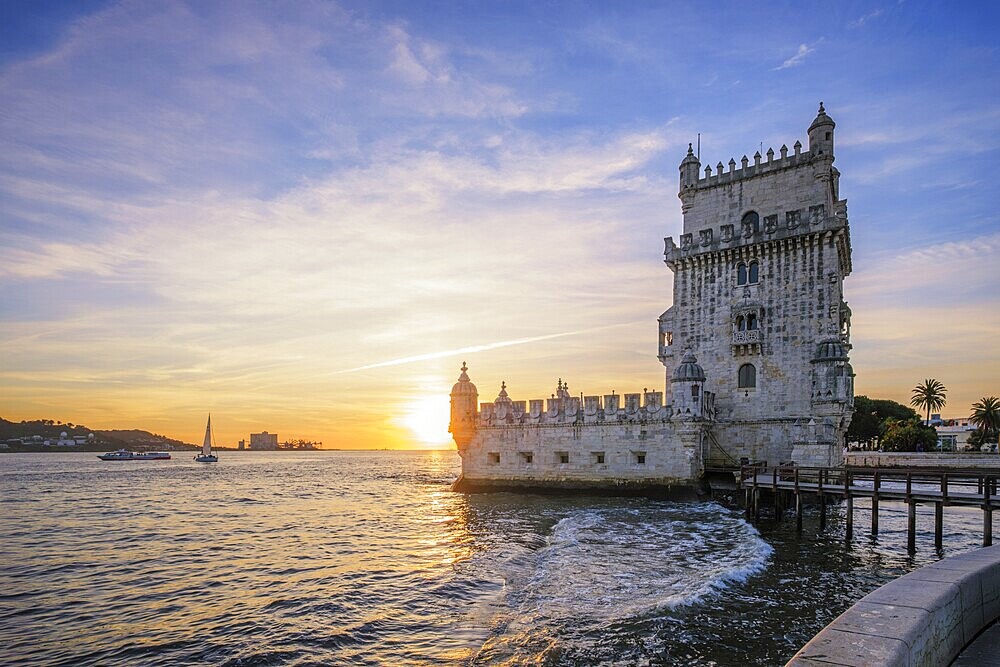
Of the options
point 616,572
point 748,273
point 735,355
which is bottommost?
point 616,572

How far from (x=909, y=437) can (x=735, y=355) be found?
48.9m

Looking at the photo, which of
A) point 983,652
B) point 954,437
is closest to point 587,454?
point 983,652

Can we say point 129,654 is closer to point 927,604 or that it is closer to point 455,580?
point 455,580

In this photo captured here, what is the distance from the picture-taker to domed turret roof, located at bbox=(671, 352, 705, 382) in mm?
31002

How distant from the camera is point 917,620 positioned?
475 cm

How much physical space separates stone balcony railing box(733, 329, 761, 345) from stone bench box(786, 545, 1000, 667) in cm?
2630

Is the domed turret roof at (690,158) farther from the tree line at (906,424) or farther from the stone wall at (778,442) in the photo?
the tree line at (906,424)

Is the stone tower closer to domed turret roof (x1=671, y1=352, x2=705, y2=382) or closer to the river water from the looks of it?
domed turret roof (x1=671, y1=352, x2=705, y2=382)

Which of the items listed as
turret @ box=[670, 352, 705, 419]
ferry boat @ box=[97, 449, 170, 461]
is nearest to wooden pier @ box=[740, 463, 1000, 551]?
turret @ box=[670, 352, 705, 419]

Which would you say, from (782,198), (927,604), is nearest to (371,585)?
(927,604)

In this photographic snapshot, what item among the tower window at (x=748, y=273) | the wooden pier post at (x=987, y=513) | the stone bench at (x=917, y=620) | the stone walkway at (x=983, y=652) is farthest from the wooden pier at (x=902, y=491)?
the stone walkway at (x=983, y=652)

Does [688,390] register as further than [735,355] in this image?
No

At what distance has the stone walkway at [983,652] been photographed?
210 inches

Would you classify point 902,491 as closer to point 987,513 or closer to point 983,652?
point 987,513
